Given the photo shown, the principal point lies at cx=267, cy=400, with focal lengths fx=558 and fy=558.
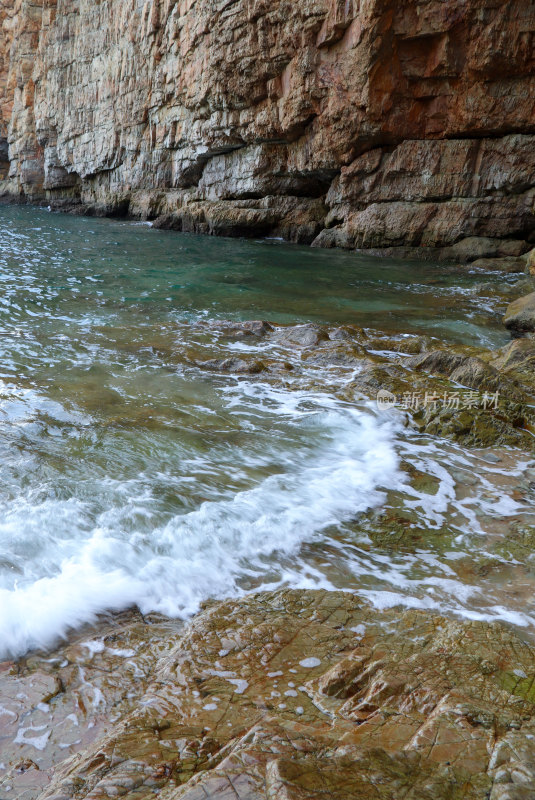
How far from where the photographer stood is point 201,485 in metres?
4.05

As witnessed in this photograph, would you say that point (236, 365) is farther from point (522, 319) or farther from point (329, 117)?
point (329, 117)

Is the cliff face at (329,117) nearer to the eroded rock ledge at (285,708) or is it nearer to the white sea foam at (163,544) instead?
the white sea foam at (163,544)

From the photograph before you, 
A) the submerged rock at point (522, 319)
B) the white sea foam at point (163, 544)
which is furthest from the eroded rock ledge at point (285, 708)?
the submerged rock at point (522, 319)

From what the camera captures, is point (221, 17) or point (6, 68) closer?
point (221, 17)

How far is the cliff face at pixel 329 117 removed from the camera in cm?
1419

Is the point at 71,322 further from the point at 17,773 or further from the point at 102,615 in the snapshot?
the point at 17,773

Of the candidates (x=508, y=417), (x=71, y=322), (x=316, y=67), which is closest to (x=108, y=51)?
(x=316, y=67)

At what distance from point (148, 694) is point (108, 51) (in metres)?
32.3

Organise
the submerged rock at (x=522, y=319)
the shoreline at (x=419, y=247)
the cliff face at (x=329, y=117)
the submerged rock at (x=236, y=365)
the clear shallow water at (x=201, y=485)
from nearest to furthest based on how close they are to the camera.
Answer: the clear shallow water at (x=201, y=485) < the submerged rock at (x=236, y=365) < the submerged rock at (x=522, y=319) < the cliff face at (x=329, y=117) < the shoreline at (x=419, y=247)

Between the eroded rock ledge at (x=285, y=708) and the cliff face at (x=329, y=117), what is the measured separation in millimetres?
14400

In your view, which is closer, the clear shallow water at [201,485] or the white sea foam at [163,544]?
the white sea foam at [163,544]

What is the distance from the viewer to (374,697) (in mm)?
1966

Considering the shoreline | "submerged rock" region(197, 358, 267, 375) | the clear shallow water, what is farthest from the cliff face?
"submerged rock" region(197, 358, 267, 375)

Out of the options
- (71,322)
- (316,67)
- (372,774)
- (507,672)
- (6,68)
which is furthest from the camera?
(6,68)
